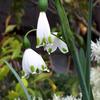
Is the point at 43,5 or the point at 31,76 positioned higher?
the point at 43,5

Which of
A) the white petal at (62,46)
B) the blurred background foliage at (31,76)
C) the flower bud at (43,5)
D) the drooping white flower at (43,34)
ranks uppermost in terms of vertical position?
the flower bud at (43,5)

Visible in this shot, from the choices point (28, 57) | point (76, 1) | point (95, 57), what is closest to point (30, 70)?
point (28, 57)

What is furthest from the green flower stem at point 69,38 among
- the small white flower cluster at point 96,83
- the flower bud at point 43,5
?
the small white flower cluster at point 96,83

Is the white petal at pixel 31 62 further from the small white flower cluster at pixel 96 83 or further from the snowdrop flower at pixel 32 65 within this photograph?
the small white flower cluster at pixel 96 83

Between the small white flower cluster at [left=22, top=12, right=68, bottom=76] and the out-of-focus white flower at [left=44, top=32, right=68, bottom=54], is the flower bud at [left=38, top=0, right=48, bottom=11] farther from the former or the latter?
the out-of-focus white flower at [left=44, top=32, right=68, bottom=54]

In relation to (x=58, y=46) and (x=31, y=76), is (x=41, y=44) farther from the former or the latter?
(x=31, y=76)

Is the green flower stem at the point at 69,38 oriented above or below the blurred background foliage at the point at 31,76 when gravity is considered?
above

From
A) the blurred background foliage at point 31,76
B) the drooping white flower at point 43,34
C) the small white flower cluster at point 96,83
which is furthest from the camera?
the blurred background foliage at point 31,76

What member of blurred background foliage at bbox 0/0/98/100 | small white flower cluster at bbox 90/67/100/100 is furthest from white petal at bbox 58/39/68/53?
blurred background foliage at bbox 0/0/98/100

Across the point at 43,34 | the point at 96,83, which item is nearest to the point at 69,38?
the point at 43,34
